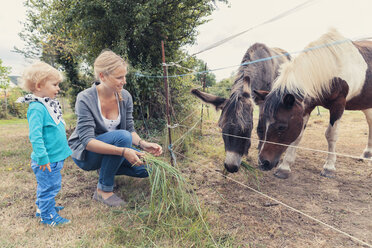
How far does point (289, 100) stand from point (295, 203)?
1.23m

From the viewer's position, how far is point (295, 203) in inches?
94.0

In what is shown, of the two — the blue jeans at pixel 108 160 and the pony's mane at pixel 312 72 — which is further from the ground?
the pony's mane at pixel 312 72

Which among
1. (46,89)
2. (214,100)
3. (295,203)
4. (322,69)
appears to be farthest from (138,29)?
(295,203)

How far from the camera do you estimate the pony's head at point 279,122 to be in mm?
2492

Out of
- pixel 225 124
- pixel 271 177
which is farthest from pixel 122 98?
pixel 271 177

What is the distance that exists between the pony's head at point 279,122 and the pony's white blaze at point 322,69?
0.65ft

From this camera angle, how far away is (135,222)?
1.85 m

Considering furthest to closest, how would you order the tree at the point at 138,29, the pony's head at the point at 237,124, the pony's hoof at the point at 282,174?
the tree at the point at 138,29 < the pony's hoof at the point at 282,174 < the pony's head at the point at 237,124

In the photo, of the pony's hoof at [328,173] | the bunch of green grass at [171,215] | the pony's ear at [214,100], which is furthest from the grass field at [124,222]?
the pony's hoof at [328,173]

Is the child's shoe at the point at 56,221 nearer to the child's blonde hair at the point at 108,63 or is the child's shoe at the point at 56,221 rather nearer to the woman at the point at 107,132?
the woman at the point at 107,132

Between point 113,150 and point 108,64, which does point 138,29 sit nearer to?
point 108,64

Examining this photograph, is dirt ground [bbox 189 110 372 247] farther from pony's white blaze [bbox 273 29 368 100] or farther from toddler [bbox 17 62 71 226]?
toddler [bbox 17 62 71 226]

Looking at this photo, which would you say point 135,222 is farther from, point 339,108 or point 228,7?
point 228,7

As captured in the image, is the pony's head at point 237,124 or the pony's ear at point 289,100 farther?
the pony's head at point 237,124
